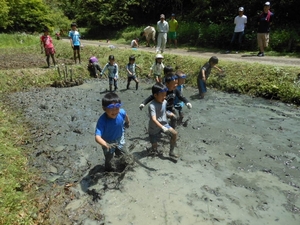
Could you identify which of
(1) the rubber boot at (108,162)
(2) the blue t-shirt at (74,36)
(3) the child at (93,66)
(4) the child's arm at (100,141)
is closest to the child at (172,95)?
(1) the rubber boot at (108,162)

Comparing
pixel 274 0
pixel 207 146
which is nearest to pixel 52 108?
pixel 207 146

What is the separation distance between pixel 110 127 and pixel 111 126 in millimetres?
24

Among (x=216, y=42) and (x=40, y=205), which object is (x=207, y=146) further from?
(x=216, y=42)

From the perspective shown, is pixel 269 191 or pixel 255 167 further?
pixel 255 167

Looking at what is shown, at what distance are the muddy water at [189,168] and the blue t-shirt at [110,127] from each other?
30.5 inches

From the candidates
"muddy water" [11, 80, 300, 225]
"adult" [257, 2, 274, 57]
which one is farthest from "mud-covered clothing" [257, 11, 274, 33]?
"muddy water" [11, 80, 300, 225]

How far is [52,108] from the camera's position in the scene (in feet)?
29.5

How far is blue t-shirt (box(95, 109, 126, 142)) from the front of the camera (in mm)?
4593

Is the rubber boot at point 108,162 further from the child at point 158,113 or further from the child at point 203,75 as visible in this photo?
the child at point 203,75

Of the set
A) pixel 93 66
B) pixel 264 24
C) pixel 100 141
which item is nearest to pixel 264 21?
pixel 264 24

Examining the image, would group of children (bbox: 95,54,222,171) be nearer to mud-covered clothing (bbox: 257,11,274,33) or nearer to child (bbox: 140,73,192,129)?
child (bbox: 140,73,192,129)

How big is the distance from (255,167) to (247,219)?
5.28ft

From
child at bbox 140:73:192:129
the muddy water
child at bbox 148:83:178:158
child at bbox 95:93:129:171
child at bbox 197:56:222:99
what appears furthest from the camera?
child at bbox 197:56:222:99

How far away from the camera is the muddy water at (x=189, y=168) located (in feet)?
13.9
